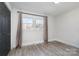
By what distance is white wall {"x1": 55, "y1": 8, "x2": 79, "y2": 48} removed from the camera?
3729 mm

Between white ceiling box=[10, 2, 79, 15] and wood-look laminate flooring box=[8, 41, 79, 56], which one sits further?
white ceiling box=[10, 2, 79, 15]

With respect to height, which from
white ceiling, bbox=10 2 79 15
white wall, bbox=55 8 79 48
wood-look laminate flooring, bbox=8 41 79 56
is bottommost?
wood-look laminate flooring, bbox=8 41 79 56

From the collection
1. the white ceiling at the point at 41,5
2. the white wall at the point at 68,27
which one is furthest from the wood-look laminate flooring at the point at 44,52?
the white ceiling at the point at 41,5

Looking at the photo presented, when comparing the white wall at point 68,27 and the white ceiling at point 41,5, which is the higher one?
the white ceiling at point 41,5

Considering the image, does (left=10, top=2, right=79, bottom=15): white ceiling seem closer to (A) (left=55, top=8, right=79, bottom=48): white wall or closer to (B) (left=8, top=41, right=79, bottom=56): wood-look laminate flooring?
(A) (left=55, top=8, right=79, bottom=48): white wall

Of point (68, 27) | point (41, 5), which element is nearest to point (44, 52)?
point (41, 5)

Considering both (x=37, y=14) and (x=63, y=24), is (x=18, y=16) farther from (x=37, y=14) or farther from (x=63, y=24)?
(x=63, y=24)

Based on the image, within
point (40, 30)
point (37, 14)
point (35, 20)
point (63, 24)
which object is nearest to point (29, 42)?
point (40, 30)

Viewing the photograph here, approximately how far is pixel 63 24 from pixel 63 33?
0.60 meters

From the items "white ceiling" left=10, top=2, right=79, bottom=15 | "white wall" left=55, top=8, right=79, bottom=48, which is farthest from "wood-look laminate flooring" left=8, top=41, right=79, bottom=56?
"white ceiling" left=10, top=2, right=79, bottom=15

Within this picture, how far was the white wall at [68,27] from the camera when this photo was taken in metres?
3.73

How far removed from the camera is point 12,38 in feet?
11.3

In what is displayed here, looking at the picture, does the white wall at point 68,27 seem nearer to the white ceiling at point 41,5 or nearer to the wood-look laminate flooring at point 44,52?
the white ceiling at point 41,5

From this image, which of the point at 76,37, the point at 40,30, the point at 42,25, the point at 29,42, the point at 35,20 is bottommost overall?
the point at 29,42
